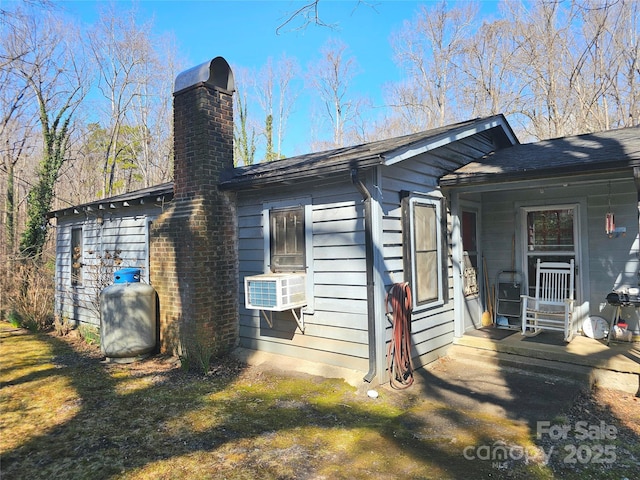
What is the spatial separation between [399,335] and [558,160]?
2.89m

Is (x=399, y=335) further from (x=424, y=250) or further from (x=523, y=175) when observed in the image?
(x=523, y=175)

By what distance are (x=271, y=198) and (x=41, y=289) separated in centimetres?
709

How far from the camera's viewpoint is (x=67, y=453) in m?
3.37

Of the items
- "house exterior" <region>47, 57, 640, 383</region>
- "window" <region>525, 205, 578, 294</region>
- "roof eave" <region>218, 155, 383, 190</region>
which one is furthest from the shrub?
"window" <region>525, 205, 578, 294</region>

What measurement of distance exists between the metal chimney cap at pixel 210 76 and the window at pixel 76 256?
15.9ft

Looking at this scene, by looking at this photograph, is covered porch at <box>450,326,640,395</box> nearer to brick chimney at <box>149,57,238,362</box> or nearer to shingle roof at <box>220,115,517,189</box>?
shingle roof at <box>220,115,517,189</box>

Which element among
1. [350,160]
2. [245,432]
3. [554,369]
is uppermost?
[350,160]

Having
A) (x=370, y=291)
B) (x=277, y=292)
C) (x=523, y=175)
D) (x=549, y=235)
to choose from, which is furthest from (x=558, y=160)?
(x=277, y=292)

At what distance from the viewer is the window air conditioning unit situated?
5078 millimetres

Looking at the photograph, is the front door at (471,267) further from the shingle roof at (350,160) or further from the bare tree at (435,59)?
the bare tree at (435,59)

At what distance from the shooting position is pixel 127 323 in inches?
242

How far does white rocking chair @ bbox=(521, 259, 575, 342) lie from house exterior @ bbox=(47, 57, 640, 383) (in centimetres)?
20

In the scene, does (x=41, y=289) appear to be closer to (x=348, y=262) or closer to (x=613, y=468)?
(x=348, y=262)

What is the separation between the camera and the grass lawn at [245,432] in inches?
121
